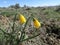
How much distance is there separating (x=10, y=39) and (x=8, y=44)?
17 cm

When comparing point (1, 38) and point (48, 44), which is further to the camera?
point (48, 44)

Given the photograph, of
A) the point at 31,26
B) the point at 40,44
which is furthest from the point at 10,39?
the point at 31,26

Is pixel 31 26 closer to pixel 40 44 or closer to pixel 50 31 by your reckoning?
pixel 50 31

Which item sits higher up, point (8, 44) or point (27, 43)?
point (8, 44)

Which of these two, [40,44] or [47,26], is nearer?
[40,44]

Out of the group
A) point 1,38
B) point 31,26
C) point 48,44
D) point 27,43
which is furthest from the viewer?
point 31,26

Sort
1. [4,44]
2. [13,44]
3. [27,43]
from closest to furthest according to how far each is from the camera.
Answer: [13,44]
[4,44]
[27,43]

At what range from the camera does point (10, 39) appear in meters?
4.16

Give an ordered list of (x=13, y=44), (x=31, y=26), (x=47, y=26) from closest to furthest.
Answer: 1. (x=13, y=44)
2. (x=31, y=26)
3. (x=47, y=26)

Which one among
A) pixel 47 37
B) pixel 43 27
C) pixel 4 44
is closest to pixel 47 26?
pixel 43 27

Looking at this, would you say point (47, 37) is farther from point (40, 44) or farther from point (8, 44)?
point (8, 44)

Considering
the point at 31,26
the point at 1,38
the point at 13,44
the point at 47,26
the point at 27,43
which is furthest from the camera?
the point at 47,26

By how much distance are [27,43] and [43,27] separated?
2.22m

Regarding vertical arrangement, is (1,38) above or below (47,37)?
above
